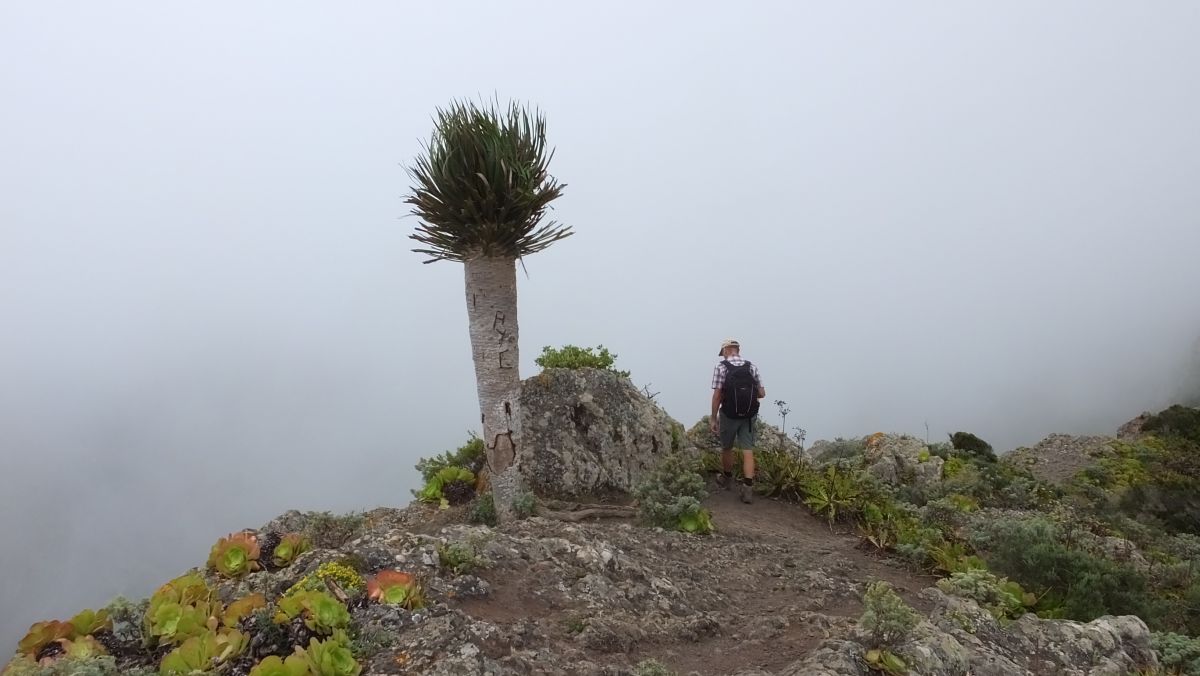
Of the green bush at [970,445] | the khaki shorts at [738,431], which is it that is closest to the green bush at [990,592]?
the khaki shorts at [738,431]

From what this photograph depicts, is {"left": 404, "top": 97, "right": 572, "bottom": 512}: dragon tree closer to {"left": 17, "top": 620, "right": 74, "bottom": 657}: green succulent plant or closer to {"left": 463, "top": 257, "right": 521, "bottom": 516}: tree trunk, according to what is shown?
{"left": 463, "top": 257, "right": 521, "bottom": 516}: tree trunk

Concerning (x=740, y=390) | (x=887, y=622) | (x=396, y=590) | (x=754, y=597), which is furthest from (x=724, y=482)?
(x=396, y=590)

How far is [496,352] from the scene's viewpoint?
8.65 meters

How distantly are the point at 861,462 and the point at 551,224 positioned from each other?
30.9ft

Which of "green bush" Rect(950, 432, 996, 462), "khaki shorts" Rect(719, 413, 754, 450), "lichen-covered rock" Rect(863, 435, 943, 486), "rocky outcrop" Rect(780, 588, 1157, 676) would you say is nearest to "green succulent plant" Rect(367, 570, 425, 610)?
"rocky outcrop" Rect(780, 588, 1157, 676)

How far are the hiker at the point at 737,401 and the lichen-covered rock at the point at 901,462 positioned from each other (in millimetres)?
3103

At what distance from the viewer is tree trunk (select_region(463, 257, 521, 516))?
28.0 feet

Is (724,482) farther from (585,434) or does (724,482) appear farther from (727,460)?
(585,434)

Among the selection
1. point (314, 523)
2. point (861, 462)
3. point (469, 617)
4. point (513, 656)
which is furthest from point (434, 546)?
point (861, 462)

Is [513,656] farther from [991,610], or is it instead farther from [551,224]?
[551,224]

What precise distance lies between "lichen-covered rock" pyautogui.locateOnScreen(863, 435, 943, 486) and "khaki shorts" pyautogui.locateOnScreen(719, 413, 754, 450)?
3160 mm

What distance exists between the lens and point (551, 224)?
8602mm

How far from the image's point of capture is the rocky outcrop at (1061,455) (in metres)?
23.6

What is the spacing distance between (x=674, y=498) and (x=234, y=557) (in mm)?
5127
